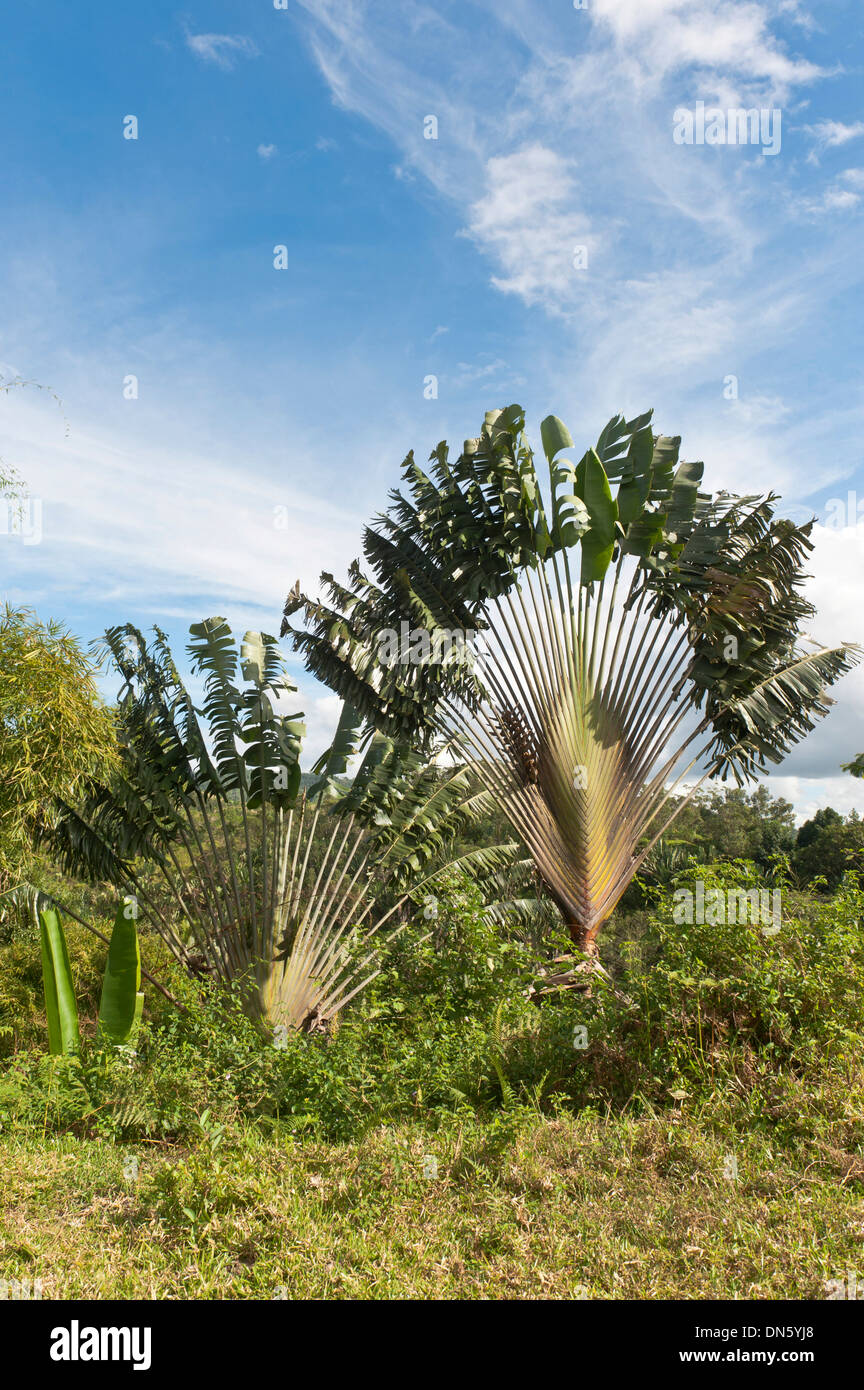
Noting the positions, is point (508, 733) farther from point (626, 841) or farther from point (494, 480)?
point (494, 480)

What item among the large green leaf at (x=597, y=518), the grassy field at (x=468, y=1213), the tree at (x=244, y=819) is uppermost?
the large green leaf at (x=597, y=518)

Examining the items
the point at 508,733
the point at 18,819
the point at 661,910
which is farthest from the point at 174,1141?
the point at 508,733

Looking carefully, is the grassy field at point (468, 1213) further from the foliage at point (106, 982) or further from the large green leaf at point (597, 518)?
the large green leaf at point (597, 518)

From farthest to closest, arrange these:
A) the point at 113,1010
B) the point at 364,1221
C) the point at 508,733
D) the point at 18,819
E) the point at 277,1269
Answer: the point at 508,733 < the point at 113,1010 < the point at 18,819 < the point at 364,1221 < the point at 277,1269

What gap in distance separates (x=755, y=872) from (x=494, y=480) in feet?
17.8

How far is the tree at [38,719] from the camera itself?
6.18m

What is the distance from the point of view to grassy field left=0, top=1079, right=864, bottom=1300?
324cm

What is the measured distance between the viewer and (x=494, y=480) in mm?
9148

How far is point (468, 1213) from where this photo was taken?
12.5ft

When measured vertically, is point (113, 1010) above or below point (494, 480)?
below

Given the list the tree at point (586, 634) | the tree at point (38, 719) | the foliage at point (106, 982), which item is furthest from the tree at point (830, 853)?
the tree at point (38, 719)

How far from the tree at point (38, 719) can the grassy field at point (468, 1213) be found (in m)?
2.66

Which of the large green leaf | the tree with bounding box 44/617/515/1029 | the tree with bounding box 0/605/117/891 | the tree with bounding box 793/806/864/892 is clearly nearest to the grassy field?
the tree with bounding box 0/605/117/891
